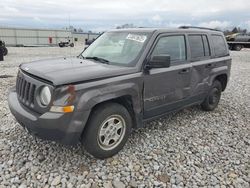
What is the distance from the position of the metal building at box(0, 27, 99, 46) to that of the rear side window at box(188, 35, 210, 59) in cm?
3218

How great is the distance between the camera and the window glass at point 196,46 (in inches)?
176

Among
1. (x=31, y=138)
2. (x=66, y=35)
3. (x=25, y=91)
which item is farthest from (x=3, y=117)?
(x=66, y=35)

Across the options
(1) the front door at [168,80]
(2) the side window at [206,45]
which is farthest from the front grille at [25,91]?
(2) the side window at [206,45]

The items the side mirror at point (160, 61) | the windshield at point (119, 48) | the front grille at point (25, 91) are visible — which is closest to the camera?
the front grille at point (25, 91)

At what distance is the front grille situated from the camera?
302cm

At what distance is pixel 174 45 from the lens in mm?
4133

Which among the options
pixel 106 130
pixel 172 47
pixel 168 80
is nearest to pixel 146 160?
pixel 106 130

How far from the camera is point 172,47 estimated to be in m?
4.09

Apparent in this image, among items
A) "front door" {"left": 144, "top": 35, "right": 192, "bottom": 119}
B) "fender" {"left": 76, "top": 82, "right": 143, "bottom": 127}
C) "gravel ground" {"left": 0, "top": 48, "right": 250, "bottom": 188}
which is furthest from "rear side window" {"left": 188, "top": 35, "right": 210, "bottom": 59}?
"fender" {"left": 76, "top": 82, "right": 143, "bottom": 127}

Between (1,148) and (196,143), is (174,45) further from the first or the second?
(1,148)

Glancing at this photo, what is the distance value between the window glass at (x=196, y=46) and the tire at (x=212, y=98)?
37.8 inches

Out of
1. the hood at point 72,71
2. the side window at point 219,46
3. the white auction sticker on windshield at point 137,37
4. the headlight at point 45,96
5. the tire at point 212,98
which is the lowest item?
the tire at point 212,98

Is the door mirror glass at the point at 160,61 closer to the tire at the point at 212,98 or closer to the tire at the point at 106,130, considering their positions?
the tire at the point at 106,130

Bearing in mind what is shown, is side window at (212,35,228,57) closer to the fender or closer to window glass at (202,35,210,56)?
window glass at (202,35,210,56)
